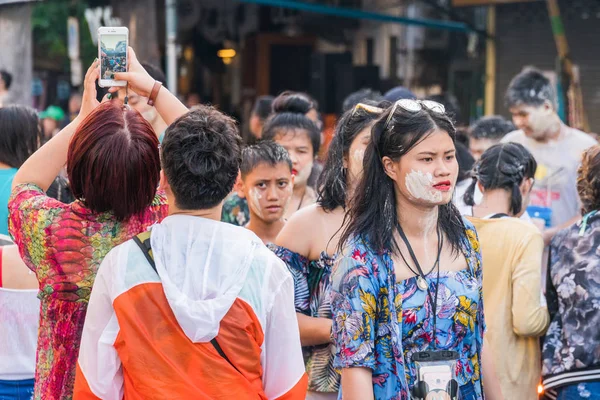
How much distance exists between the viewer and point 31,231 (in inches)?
114

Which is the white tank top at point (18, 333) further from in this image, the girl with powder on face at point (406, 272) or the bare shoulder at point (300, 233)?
the girl with powder on face at point (406, 272)

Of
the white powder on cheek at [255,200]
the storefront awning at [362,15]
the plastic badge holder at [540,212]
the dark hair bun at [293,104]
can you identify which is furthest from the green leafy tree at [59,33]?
the white powder on cheek at [255,200]

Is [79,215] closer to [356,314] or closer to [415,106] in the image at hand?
[356,314]

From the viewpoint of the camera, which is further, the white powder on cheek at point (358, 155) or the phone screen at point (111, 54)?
the white powder on cheek at point (358, 155)

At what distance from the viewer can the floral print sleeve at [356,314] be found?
111 inches

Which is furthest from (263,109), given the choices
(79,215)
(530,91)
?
(79,215)

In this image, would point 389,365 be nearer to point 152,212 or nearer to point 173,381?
point 173,381

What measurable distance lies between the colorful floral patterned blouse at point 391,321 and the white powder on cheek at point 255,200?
1501mm

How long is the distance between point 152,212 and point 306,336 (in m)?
0.96

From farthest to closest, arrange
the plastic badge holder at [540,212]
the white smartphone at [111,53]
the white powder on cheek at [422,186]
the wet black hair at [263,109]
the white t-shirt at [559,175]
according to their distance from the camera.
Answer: the wet black hair at [263,109], the white t-shirt at [559,175], the plastic badge holder at [540,212], the white smartphone at [111,53], the white powder on cheek at [422,186]

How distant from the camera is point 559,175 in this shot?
6.54 meters

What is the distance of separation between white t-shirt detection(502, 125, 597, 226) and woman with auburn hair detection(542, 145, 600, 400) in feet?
8.19

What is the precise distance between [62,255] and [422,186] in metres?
1.17

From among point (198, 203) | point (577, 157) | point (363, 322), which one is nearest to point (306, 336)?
point (363, 322)
